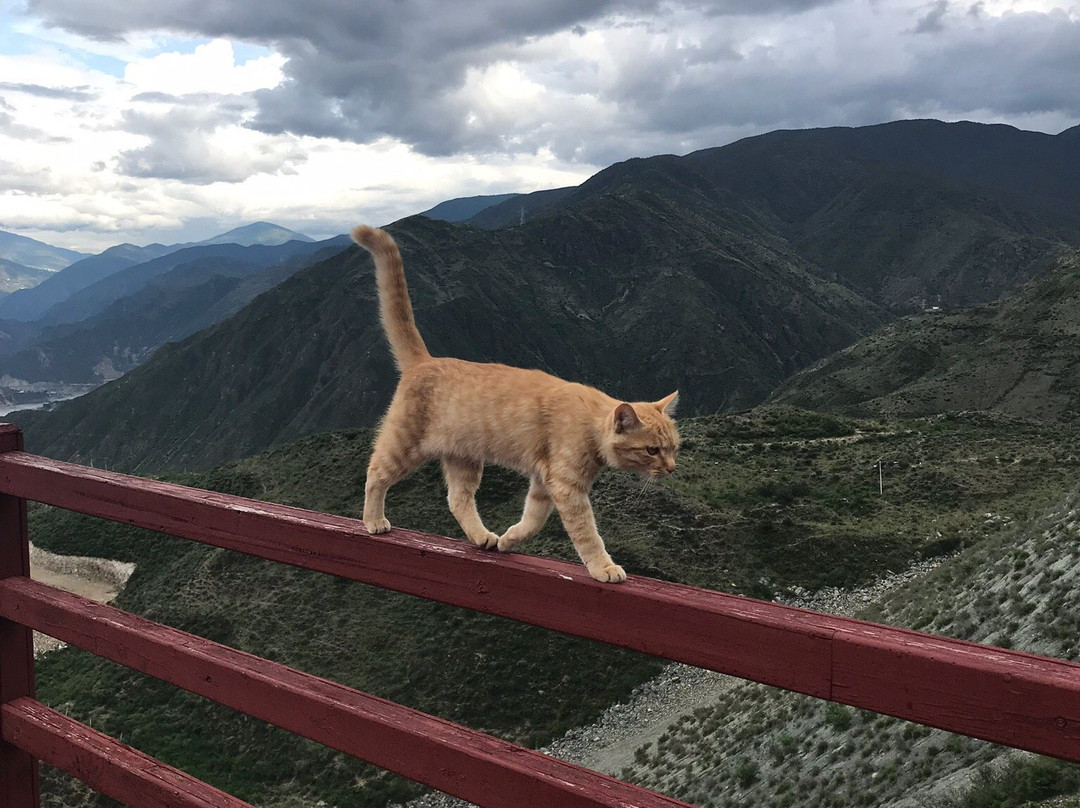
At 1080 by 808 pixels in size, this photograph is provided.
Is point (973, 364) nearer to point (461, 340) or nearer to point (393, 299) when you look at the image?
point (461, 340)

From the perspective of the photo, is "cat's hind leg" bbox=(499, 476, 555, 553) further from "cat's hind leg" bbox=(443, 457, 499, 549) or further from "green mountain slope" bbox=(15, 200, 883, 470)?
"green mountain slope" bbox=(15, 200, 883, 470)

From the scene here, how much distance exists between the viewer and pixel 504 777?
8.20 feet

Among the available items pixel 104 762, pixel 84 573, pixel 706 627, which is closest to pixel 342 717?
pixel 706 627

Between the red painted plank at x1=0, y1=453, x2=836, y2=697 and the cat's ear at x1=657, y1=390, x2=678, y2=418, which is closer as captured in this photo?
the red painted plank at x1=0, y1=453, x2=836, y2=697

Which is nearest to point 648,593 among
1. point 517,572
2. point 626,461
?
point 517,572

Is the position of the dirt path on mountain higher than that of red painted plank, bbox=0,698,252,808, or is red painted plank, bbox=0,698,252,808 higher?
red painted plank, bbox=0,698,252,808

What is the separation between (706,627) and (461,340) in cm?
15488

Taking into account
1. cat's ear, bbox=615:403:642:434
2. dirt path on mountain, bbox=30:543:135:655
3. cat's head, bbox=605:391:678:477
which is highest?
cat's ear, bbox=615:403:642:434

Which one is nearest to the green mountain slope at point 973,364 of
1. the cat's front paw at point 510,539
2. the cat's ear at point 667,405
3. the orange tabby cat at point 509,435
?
the cat's ear at point 667,405

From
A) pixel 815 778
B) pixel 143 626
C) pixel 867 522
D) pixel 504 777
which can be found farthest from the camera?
pixel 867 522

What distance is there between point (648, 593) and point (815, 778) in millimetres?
16532

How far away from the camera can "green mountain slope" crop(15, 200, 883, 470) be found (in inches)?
6038

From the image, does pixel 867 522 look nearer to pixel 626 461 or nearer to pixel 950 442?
pixel 950 442

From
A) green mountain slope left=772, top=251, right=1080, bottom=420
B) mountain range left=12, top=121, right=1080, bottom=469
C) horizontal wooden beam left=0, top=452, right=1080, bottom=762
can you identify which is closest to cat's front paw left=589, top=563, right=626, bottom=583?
horizontal wooden beam left=0, top=452, right=1080, bottom=762
